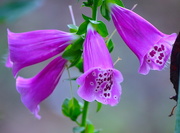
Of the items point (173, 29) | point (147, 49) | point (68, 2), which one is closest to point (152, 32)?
point (147, 49)

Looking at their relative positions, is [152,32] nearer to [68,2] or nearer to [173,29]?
[173,29]

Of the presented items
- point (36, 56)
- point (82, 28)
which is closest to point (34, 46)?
point (36, 56)

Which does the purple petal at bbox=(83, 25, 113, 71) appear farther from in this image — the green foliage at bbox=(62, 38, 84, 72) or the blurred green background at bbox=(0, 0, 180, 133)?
the blurred green background at bbox=(0, 0, 180, 133)

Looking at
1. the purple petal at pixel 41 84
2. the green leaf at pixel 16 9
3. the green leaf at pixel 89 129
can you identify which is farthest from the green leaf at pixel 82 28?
the green leaf at pixel 16 9

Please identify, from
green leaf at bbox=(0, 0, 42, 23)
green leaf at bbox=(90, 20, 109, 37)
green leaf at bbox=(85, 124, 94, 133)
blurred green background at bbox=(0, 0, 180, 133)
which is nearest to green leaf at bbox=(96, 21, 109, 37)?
green leaf at bbox=(90, 20, 109, 37)

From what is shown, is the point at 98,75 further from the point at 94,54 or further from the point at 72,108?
the point at 72,108

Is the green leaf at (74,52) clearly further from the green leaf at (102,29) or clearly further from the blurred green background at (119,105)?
the blurred green background at (119,105)
